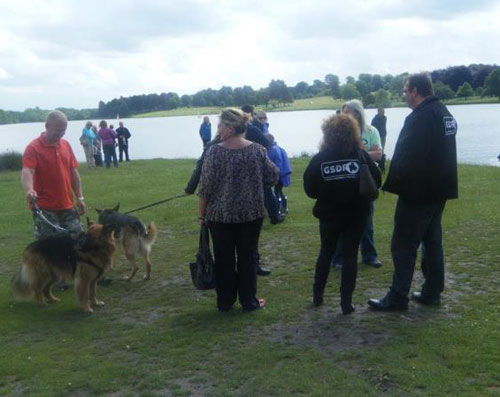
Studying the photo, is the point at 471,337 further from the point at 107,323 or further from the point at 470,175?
the point at 470,175

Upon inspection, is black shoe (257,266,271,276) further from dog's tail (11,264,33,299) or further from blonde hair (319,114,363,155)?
dog's tail (11,264,33,299)

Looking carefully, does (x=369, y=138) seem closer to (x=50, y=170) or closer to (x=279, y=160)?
(x=50, y=170)

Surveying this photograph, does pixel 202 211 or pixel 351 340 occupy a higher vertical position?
pixel 202 211

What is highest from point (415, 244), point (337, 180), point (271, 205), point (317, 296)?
point (337, 180)

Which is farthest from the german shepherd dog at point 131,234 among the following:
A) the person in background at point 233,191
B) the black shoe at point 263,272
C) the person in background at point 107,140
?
the person in background at point 107,140

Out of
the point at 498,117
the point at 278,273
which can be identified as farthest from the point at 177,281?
the point at 498,117

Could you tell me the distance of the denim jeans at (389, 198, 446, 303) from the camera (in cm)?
519

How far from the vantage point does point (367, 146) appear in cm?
659

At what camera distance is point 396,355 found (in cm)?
433

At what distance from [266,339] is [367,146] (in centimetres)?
285

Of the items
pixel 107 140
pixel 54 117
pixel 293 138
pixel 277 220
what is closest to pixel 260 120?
pixel 277 220

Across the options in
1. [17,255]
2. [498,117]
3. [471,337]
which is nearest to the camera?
[471,337]

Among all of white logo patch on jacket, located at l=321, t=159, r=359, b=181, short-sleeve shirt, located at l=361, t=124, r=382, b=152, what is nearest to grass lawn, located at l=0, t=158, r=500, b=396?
white logo patch on jacket, located at l=321, t=159, r=359, b=181

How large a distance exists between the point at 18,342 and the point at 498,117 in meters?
44.3
